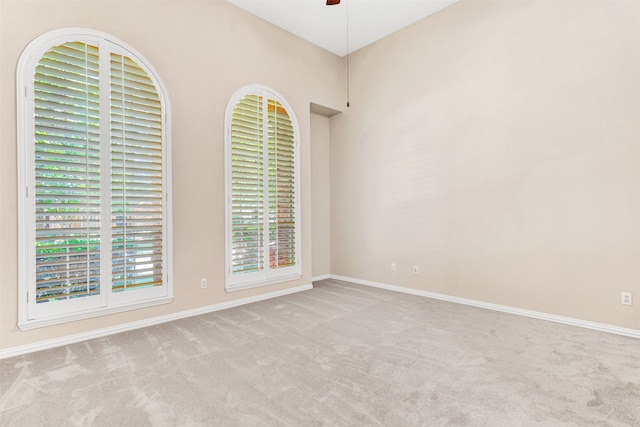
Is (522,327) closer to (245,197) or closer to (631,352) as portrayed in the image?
(631,352)

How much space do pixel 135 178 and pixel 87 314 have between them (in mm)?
1317

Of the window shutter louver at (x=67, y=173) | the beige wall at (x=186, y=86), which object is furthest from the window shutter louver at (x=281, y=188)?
the window shutter louver at (x=67, y=173)

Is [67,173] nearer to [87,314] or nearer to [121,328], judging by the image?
[87,314]

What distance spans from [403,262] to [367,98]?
261 cm

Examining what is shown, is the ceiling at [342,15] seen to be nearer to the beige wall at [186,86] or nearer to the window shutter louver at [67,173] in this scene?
the beige wall at [186,86]

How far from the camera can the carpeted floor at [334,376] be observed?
168cm

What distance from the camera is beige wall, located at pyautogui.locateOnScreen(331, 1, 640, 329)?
9.14 feet

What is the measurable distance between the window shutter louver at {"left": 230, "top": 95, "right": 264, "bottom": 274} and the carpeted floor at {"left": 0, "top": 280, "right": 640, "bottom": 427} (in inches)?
37.5

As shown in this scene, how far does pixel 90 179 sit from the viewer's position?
2750 millimetres

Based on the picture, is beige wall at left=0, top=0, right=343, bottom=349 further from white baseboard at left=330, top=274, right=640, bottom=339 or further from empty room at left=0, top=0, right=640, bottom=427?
white baseboard at left=330, top=274, right=640, bottom=339

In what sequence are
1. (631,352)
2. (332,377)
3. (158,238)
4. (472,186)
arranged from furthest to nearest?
(472,186) → (158,238) → (631,352) → (332,377)

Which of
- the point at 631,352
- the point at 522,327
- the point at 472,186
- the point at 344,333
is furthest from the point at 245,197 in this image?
the point at 631,352

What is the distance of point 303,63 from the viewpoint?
181 inches

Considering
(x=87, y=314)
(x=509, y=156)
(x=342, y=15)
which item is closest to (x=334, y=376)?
(x=87, y=314)
